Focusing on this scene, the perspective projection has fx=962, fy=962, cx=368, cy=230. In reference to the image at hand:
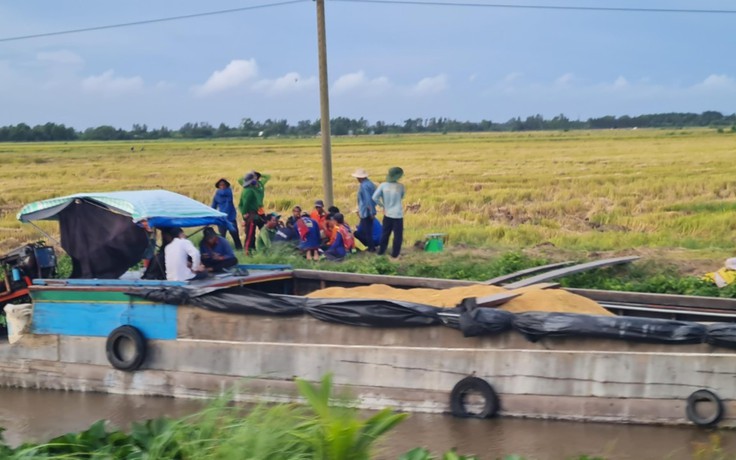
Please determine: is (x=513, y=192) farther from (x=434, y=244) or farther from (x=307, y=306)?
(x=307, y=306)

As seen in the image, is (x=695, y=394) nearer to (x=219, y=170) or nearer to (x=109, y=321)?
(x=109, y=321)

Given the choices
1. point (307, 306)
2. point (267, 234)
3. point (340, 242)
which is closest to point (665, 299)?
point (307, 306)

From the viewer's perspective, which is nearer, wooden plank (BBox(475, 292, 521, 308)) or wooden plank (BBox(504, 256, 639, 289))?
wooden plank (BBox(475, 292, 521, 308))

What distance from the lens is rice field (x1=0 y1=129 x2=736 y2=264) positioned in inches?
778

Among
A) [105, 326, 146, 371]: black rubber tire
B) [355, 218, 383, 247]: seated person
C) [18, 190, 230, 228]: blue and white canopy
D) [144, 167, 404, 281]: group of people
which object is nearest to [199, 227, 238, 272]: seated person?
[18, 190, 230, 228]: blue and white canopy

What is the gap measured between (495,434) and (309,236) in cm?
715

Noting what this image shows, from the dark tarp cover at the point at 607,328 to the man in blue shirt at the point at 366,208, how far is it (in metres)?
7.52

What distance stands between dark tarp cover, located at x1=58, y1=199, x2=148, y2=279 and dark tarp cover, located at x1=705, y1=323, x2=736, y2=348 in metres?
6.54

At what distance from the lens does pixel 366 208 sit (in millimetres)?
16734

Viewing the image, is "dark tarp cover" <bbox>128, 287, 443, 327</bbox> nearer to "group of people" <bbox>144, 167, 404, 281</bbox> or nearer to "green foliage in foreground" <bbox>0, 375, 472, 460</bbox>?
"group of people" <bbox>144, 167, 404, 281</bbox>

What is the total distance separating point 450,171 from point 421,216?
67.7 feet

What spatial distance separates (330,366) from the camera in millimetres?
9938

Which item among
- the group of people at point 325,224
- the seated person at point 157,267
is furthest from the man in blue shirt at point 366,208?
the seated person at point 157,267

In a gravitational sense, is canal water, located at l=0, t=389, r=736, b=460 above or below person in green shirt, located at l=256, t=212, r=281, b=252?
below
